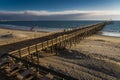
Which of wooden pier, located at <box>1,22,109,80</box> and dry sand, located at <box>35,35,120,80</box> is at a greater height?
wooden pier, located at <box>1,22,109,80</box>

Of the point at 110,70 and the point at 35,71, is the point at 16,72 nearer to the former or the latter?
the point at 35,71

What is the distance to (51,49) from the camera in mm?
17812

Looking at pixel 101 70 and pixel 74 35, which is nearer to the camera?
pixel 101 70

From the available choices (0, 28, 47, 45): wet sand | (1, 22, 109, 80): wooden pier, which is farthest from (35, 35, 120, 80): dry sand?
(0, 28, 47, 45): wet sand

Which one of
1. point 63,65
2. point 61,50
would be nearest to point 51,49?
point 61,50

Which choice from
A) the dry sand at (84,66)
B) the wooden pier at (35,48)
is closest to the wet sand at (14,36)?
the wooden pier at (35,48)

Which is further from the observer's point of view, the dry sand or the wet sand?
the wet sand

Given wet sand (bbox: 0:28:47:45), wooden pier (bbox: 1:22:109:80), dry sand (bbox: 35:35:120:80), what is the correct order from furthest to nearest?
wet sand (bbox: 0:28:47:45), dry sand (bbox: 35:35:120:80), wooden pier (bbox: 1:22:109:80)

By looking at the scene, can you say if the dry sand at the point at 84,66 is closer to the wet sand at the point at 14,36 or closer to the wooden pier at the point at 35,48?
the wooden pier at the point at 35,48

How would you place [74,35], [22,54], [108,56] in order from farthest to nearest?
[74,35] → [108,56] → [22,54]

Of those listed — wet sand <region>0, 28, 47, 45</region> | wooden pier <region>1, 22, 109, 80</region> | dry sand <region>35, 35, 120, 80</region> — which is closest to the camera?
wooden pier <region>1, 22, 109, 80</region>

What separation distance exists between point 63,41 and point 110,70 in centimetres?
872

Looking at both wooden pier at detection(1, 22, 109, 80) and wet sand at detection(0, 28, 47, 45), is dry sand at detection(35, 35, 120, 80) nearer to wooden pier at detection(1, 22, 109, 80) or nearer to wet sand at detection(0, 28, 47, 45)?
wooden pier at detection(1, 22, 109, 80)

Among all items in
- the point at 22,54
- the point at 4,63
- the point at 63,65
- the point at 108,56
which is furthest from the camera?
the point at 108,56
